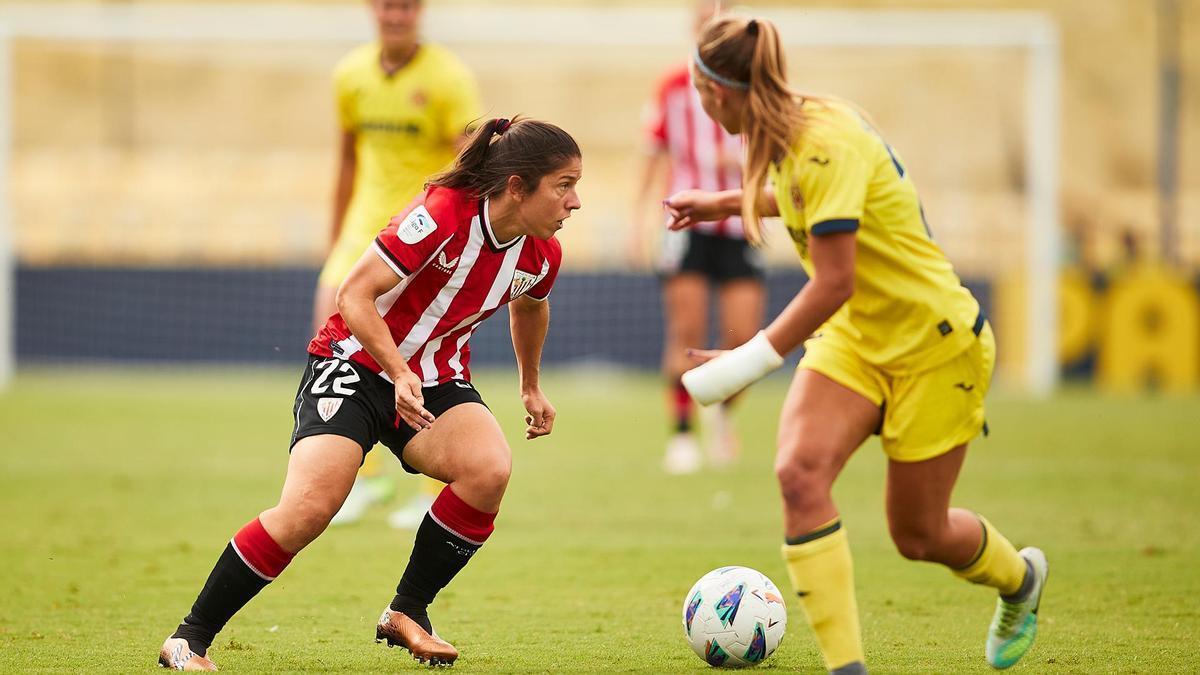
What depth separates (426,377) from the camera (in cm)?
457

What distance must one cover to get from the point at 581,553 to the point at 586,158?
83.8 feet

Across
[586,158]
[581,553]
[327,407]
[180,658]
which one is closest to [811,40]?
[581,553]

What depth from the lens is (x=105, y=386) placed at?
53.7 ft

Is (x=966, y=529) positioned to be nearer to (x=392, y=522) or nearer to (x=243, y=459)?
(x=392, y=522)

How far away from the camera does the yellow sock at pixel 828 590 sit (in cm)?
382

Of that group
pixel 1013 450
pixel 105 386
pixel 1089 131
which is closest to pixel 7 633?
pixel 1013 450

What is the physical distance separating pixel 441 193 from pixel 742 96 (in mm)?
951

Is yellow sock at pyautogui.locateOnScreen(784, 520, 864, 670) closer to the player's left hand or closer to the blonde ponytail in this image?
the blonde ponytail

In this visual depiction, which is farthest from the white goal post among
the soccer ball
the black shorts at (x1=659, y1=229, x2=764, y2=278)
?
the soccer ball

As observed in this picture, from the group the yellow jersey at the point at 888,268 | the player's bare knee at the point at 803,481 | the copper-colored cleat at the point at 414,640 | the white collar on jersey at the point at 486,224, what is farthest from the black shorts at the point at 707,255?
the player's bare knee at the point at 803,481

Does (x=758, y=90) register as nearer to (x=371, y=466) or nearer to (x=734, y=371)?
(x=734, y=371)

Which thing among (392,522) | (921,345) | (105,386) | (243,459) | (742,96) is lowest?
(105,386)

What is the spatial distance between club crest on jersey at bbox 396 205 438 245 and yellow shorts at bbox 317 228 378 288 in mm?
2681

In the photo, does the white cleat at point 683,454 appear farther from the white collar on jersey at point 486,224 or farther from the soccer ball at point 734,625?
the white collar on jersey at point 486,224
